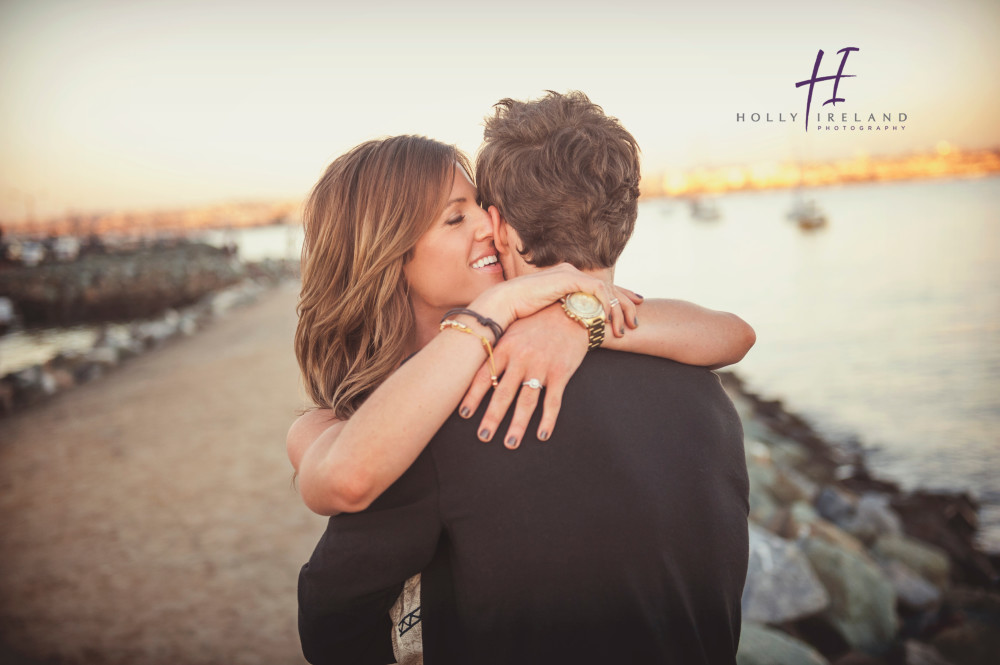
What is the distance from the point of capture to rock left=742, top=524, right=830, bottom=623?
5.00 m

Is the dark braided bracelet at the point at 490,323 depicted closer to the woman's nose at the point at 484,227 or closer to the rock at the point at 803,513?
the woman's nose at the point at 484,227

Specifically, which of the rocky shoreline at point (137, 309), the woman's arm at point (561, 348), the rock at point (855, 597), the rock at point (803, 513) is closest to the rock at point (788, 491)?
the rock at point (803, 513)

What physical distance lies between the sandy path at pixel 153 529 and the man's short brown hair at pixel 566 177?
4.12 m

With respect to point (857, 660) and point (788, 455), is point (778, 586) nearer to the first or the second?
point (857, 660)

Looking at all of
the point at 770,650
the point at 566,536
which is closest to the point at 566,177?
the point at 566,536

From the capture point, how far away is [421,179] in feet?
7.50

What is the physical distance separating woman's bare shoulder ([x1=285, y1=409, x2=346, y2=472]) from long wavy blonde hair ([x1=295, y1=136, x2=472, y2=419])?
92 millimetres

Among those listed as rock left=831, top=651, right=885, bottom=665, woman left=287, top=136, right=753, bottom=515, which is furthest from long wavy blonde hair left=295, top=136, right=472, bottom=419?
rock left=831, top=651, right=885, bottom=665

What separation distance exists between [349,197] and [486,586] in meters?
1.47

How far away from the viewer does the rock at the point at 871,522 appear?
7.38m

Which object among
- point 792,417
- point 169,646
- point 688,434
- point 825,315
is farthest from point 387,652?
point 825,315

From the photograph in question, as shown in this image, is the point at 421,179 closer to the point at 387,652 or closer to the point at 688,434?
the point at 688,434

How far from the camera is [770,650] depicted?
416cm

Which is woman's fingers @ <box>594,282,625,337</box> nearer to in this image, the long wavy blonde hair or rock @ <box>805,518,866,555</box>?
the long wavy blonde hair
